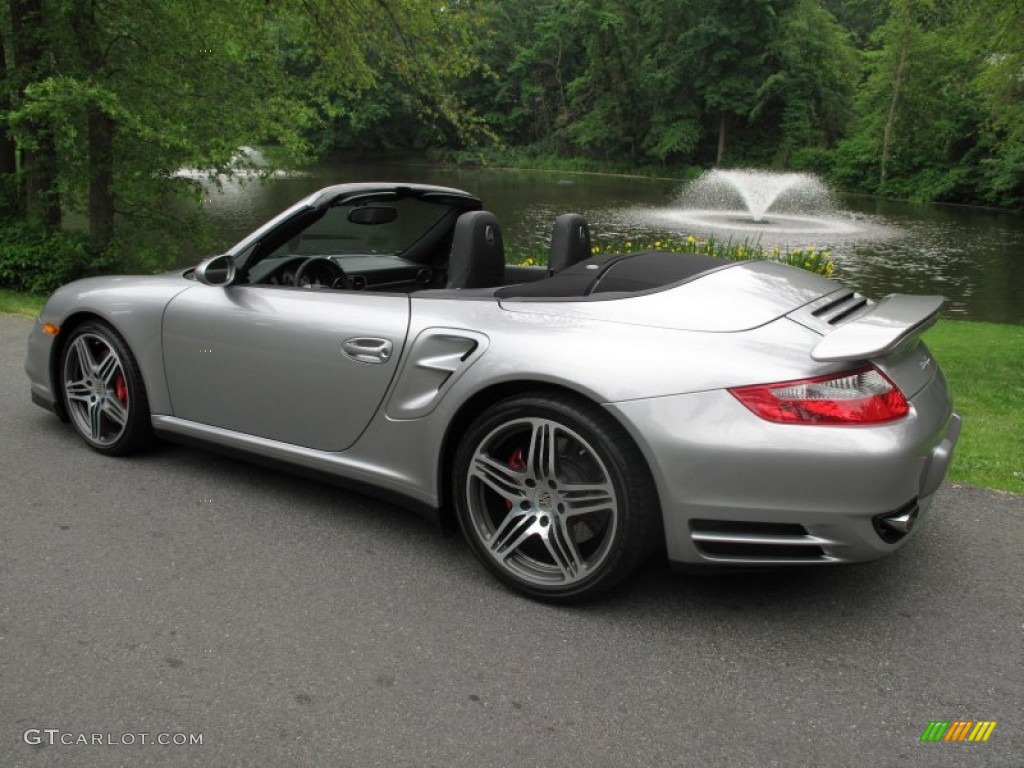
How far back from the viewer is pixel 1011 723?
2.31 metres

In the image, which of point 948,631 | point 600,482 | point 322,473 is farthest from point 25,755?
point 948,631

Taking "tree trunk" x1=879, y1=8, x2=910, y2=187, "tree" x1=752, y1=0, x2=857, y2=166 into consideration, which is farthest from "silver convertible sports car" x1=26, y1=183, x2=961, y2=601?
"tree" x1=752, y1=0, x2=857, y2=166

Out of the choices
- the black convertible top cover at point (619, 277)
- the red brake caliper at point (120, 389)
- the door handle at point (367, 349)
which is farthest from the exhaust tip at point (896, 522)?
the red brake caliper at point (120, 389)

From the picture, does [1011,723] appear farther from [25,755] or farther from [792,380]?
[25,755]

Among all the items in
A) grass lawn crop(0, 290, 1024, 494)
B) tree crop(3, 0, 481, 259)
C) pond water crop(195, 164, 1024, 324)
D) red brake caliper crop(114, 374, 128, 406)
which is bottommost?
pond water crop(195, 164, 1024, 324)

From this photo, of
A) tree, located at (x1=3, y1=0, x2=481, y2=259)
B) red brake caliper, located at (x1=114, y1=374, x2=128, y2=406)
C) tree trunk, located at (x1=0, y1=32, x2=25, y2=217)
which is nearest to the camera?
red brake caliper, located at (x1=114, y1=374, x2=128, y2=406)

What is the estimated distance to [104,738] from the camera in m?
2.24

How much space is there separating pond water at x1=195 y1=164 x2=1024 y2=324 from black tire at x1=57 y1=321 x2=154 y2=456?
27.9ft

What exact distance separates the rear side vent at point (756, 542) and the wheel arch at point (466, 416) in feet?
1.31

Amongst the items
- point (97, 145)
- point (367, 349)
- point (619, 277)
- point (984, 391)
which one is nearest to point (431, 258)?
point (367, 349)

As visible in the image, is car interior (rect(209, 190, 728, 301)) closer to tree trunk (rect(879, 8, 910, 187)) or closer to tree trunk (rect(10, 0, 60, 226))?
tree trunk (rect(10, 0, 60, 226))

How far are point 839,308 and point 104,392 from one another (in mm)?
3346

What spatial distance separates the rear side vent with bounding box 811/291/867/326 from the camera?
2.99 metres

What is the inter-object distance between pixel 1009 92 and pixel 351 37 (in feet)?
28.7
